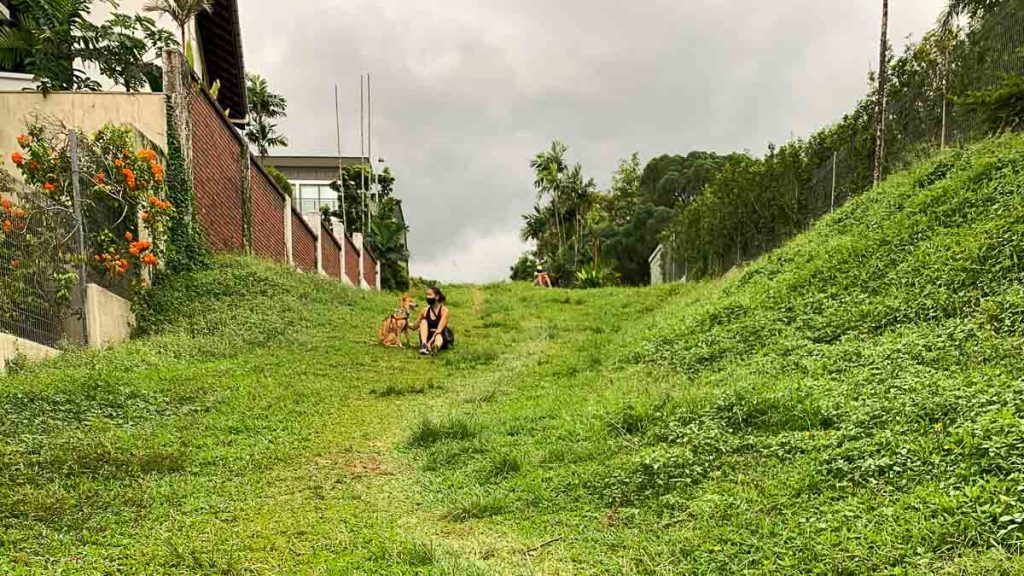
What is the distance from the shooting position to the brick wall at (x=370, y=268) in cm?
2305

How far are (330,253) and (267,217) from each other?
14.8 ft

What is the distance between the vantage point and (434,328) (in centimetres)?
1083

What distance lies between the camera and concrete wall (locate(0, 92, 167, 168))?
30.4ft

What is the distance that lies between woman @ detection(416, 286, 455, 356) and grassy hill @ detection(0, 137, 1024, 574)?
155 centimetres

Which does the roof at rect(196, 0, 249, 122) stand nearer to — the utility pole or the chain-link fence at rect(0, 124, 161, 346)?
the chain-link fence at rect(0, 124, 161, 346)

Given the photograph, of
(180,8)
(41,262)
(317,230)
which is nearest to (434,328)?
(41,262)

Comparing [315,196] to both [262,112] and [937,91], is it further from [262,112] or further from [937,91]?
[937,91]

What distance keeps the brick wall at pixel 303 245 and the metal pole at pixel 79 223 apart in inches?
306

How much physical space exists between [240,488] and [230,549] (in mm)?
1046

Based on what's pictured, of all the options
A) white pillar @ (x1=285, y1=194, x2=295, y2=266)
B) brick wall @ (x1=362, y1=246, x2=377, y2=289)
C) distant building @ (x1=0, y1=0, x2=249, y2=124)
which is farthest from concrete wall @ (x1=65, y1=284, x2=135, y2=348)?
brick wall @ (x1=362, y1=246, x2=377, y2=289)

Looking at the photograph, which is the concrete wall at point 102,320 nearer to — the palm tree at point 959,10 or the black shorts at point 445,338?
the black shorts at point 445,338

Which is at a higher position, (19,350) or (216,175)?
(216,175)

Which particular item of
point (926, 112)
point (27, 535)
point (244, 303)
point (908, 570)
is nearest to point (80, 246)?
point (244, 303)

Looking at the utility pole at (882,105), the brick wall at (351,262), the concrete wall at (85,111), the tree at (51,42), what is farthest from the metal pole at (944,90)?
the brick wall at (351,262)
